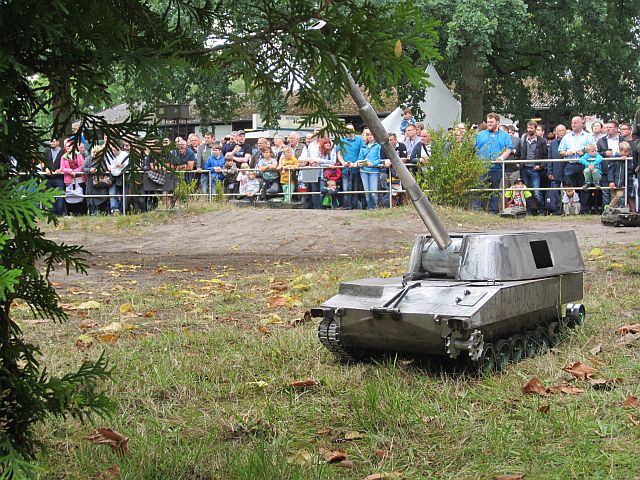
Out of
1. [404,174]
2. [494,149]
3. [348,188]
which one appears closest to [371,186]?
[348,188]

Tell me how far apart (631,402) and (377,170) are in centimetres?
1440

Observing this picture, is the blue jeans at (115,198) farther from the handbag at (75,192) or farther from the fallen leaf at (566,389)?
the fallen leaf at (566,389)

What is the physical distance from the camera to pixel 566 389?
19.6 ft

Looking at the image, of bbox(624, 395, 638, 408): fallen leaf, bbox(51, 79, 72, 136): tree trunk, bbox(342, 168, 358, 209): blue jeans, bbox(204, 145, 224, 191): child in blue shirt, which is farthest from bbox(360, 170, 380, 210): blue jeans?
bbox(51, 79, 72, 136): tree trunk

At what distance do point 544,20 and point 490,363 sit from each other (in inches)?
1082

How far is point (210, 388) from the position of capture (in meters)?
6.35

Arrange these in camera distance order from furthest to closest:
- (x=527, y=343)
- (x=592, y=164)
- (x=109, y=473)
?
(x=592, y=164)
(x=527, y=343)
(x=109, y=473)

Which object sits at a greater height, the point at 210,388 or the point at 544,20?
the point at 544,20

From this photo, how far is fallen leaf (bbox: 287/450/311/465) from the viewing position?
192 inches

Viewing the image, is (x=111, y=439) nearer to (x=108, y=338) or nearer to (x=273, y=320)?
(x=108, y=338)

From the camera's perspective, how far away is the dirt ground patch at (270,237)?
48.0 ft

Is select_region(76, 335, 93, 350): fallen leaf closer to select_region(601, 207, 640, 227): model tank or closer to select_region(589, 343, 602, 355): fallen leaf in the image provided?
select_region(589, 343, 602, 355): fallen leaf

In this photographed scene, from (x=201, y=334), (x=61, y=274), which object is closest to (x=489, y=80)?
(x=61, y=274)

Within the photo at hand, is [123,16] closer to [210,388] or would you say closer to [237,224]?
[210,388]
